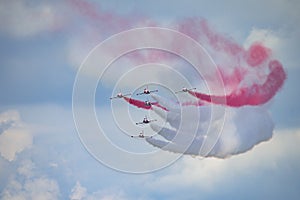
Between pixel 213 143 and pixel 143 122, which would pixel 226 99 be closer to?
pixel 213 143

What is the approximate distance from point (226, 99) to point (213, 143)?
6.04m

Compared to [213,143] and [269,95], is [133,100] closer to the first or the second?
[213,143]

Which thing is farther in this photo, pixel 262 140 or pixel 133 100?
pixel 133 100

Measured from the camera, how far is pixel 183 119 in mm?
105562

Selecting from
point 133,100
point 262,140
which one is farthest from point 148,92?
point 262,140

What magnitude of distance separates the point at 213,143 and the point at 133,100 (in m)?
13.3

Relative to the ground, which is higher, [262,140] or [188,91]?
[188,91]

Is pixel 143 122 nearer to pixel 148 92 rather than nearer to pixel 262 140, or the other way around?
pixel 148 92

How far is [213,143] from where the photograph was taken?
343ft

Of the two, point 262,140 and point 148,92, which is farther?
point 148,92

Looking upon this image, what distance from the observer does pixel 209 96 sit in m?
104

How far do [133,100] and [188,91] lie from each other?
855 cm

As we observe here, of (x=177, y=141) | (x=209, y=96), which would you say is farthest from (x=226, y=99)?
(x=177, y=141)

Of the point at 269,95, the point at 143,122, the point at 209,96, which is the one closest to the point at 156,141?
the point at 143,122
